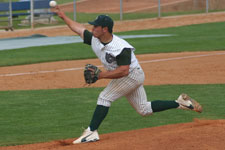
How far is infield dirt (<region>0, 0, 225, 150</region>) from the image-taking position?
667 cm

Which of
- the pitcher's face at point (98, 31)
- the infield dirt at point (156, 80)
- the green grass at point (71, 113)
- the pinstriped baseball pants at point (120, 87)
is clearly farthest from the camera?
the green grass at point (71, 113)

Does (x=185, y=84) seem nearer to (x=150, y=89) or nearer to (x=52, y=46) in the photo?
(x=150, y=89)

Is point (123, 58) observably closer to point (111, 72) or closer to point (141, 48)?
point (111, 72)

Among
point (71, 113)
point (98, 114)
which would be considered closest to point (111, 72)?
point (98, 114)

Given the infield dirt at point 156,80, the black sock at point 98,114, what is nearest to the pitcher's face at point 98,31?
the black sock at point 98,114

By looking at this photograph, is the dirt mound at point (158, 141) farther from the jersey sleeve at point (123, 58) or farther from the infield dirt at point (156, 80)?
the jersey sleeve at point (123, 58)

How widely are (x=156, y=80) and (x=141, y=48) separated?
18.7 feet

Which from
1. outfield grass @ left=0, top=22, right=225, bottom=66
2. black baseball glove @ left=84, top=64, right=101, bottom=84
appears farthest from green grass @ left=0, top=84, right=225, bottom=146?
outfield grass @ left=0, top=22, right=225, bottom=66

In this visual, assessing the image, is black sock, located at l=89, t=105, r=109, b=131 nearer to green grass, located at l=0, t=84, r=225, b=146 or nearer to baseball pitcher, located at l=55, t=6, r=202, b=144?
baseball pitcher, located at l=55, t=6, r=202, b=144

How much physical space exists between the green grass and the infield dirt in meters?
0.67

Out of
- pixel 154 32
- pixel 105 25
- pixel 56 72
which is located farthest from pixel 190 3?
pixel 105 25

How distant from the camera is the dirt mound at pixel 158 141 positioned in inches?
257

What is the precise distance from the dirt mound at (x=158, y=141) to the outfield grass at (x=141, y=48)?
9341 millimetres

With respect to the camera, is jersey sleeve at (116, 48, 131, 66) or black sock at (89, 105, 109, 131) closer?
jersey sleeve at (116, 48, 131, 66)
